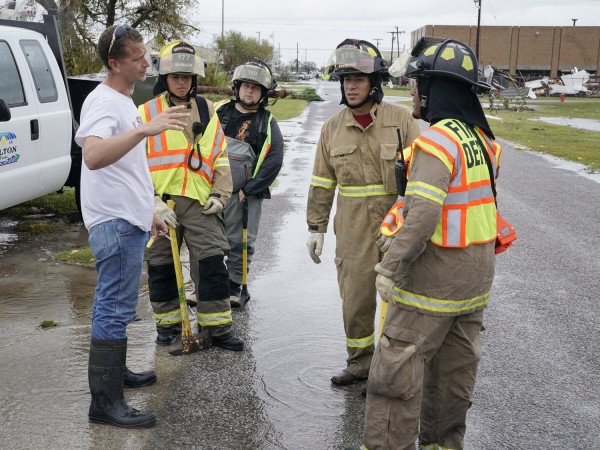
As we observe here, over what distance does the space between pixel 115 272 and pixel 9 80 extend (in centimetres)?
452

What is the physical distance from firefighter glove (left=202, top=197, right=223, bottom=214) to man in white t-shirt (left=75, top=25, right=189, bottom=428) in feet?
3.74

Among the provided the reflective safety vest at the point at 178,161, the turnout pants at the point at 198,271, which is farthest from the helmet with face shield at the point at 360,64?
the turnout pants at the point at 198,271

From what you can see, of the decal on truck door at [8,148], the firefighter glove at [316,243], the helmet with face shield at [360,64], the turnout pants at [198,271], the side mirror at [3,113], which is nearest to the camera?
the helmet with face shield at [360,64]

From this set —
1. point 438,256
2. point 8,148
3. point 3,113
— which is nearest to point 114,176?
point 438,256

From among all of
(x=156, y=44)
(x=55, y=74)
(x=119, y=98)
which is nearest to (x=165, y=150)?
(x=119, y=98)

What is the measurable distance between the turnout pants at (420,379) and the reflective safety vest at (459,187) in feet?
1.30

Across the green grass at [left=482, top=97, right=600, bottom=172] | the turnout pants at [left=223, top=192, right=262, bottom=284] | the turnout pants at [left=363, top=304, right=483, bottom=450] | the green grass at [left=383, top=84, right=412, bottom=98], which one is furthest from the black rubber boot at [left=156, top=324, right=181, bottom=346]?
the green grass at [left=383, top=84, right=412, bottom=98]

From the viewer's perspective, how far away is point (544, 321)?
6.38 m

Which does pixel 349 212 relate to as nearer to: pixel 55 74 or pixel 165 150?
pixel 165 150

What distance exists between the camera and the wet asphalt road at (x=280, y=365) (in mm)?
4273

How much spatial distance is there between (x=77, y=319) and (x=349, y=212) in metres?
2.53

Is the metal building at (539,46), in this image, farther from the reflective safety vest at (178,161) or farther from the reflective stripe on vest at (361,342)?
the reflective stripe on vest at (361,342)

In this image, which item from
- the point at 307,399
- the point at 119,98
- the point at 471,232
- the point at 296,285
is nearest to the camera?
the point at 471,232

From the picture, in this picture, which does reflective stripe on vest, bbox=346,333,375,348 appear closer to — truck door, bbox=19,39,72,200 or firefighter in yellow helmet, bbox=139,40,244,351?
firefighter in yellow helmet, bbox=139,40,244,351
